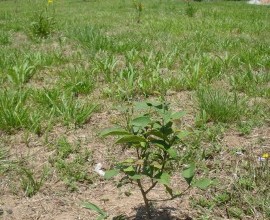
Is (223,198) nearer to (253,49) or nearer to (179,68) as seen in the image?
(179,68)

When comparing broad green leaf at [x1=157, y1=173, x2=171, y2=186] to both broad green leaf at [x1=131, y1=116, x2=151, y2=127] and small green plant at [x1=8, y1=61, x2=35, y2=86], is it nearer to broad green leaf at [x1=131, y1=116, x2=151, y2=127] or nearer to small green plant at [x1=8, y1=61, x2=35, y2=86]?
broad green leaf at [x1=131, y1=116, x2=151, y2=127]

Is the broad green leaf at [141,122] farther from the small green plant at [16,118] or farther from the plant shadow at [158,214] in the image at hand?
the small green plant at [16,118]

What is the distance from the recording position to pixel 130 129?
332 cm

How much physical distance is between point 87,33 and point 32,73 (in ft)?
6.69

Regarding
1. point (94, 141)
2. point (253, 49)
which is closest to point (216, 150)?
point (94, 141)

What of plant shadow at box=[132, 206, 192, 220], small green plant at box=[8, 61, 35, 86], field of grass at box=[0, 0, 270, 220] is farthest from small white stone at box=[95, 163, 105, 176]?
small green plant at box=[8, 61, 35, 86]

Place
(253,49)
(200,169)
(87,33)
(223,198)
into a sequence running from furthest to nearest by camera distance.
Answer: (87,33)
(253,49)
(200,169)
(223,198)

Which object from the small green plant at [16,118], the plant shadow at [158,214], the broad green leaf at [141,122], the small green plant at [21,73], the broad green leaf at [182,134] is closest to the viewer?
the broad green leaf at [141,122]

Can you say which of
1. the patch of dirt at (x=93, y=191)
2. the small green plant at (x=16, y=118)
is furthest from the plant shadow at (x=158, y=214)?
the small green plant at (x=16, y=118)

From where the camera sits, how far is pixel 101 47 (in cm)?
630

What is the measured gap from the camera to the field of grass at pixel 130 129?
274cm

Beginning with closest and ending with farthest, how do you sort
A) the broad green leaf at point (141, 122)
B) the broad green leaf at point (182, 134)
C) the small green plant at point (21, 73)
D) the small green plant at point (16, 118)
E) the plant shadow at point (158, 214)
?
1. the broad green leaf at point (141, 122)
2. the broad green leaf at point (182, 134)
3. the plant shadow at point (158, 214)
4. the small green plant at point (16, 118)
5. the small green plant at point (21, 73)

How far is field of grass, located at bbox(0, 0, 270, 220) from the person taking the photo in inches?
108

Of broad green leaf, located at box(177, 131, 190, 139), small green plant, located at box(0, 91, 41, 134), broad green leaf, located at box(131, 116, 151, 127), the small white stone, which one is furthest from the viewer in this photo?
small green plant, located at box(0, 91, 41, 134)
